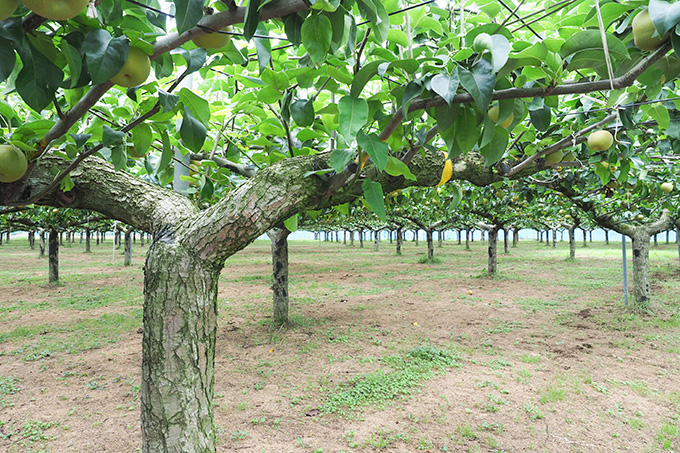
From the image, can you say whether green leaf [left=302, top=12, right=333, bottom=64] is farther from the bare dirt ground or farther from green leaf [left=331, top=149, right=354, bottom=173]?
the bare dirt ground

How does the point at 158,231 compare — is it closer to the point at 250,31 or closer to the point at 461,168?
the point at 250,31

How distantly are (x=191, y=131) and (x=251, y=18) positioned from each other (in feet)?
1.82

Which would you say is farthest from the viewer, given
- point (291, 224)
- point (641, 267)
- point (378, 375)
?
point (641, 267)

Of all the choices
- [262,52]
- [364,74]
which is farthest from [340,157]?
[262,52]

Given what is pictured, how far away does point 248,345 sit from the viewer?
597 centimetres

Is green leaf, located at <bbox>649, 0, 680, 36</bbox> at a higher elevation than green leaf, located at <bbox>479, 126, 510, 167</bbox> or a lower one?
higher

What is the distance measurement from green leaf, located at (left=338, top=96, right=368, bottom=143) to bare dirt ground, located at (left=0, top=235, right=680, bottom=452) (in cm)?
308

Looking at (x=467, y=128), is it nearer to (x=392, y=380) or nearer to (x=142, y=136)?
(x=142, y=136)

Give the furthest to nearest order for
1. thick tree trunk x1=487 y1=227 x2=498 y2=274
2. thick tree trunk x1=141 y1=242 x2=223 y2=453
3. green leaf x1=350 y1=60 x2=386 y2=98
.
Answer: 1. thick tree trunk x1=487 y1=227 x2=498 y2=274
2. thick tree trunk x1=141 y1=242 x2=223 y2=453
3. green leaf x1=350 y1=60 x2=386 y2=98

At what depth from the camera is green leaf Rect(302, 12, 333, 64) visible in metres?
0.87

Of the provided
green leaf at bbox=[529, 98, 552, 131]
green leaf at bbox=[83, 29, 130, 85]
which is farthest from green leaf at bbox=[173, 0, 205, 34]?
green leaf at bbox=[529, 98, 552, 131]

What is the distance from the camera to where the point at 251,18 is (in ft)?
2.32

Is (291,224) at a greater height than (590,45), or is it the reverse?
(590,45)

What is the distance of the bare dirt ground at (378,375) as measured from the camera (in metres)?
3.39
